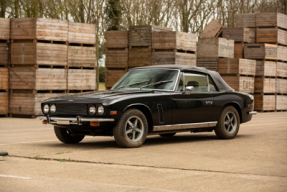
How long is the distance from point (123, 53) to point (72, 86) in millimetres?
2735

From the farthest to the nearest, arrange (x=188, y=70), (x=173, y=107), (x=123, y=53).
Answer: (x=123, y=53), (x=188, y=70), (x=173, y=107)

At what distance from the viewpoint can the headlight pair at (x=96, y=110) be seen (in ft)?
26.9

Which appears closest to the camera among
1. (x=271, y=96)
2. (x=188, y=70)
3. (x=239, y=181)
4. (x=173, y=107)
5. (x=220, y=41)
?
(x=239, y=181)

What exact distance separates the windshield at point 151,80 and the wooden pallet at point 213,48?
12.5 metres

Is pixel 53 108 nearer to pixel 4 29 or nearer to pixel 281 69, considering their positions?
pixel 4 29

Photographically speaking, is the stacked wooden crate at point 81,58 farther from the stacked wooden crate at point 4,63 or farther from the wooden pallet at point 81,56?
the stacked wooden crate at point 4,63

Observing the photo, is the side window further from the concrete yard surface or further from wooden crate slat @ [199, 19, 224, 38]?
wooden crate slat @ [199, 19, 224, 38]

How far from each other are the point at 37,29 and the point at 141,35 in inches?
168

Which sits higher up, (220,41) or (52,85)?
(220,41)

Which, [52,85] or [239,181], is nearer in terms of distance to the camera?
[239,181]

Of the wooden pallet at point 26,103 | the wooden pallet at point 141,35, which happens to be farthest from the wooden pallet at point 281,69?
the wooden pallet at point 26,103

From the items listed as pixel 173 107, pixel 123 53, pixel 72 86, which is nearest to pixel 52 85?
pixel 72 86

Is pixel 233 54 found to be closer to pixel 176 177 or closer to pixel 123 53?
pixel 123 53

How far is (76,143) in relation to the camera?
9.52 m
